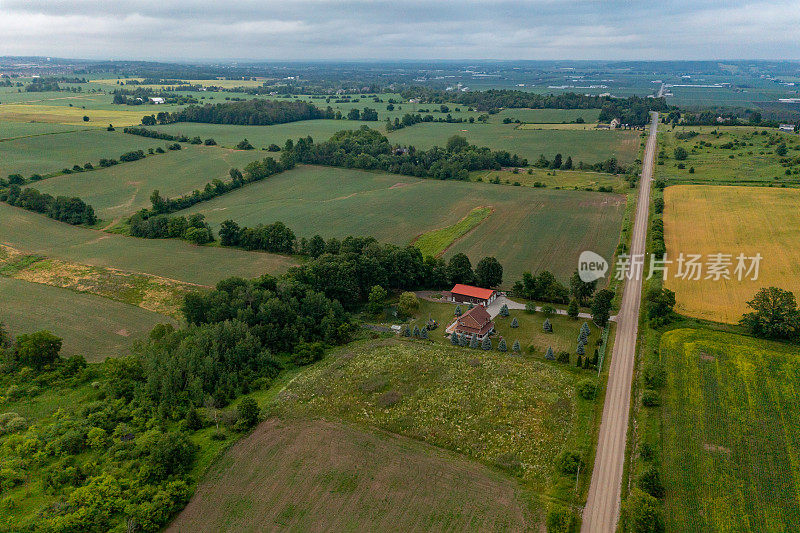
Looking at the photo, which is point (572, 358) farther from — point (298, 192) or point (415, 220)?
point (298, 192)

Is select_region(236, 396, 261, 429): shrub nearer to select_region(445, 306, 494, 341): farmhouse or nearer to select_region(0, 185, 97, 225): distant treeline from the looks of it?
select_region(445, 306, 494, 341): farmhouse

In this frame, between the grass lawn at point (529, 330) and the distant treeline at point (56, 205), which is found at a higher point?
the distant treeline at point (56, 205)

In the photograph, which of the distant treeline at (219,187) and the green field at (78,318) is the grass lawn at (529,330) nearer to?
the green field at (78,318)

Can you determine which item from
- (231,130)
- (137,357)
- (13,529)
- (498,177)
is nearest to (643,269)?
(498,177)

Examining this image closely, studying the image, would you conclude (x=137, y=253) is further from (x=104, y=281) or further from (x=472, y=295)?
(x=472, y=295)

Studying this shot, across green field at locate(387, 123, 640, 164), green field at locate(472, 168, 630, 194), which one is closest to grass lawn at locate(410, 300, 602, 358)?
green field at locate(472, 168, 630, 194)

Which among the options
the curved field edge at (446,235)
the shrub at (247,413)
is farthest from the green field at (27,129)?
the shrub at (247,413)
